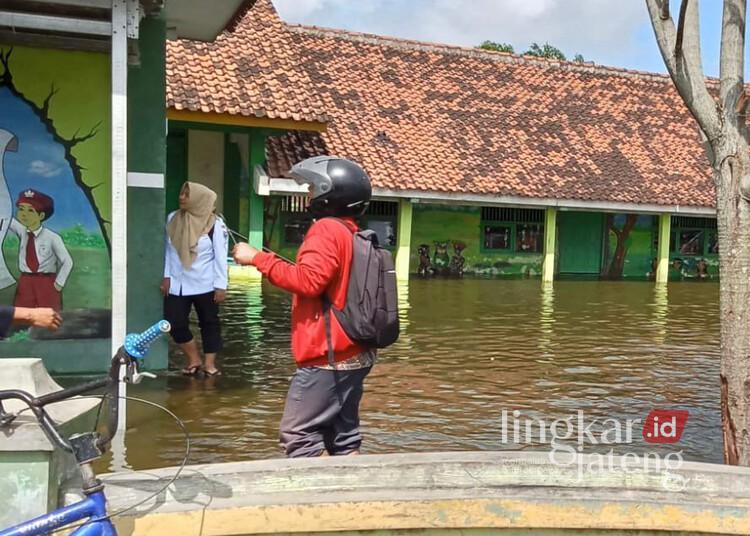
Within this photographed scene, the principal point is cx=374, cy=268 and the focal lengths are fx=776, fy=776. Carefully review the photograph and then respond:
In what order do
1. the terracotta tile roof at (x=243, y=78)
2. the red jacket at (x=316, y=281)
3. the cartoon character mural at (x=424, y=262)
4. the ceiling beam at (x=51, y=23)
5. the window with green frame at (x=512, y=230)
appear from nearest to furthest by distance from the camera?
1. the red jacket at (x=316, y=281)
2. the ceiling beam at (x=51, y=23)
3. the terracotta tile roof at (x=243, y=78)
4. the cartoon character mural at (x=424, y=262)
5. the window with green frame at (x=512, y=230)

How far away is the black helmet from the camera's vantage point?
11.4 feet

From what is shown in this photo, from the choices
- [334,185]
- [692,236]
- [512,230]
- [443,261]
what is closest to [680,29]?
[334,185]

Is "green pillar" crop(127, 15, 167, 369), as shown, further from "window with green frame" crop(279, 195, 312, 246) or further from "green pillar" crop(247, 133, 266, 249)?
"window with green frame" crop(279, 195, 312, 246)

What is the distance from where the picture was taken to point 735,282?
4016 millimetres

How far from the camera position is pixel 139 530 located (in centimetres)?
249

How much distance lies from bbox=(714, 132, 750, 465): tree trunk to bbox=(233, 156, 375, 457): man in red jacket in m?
1.92

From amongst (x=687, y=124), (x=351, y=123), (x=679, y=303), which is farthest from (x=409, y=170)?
(x=687, y=124)

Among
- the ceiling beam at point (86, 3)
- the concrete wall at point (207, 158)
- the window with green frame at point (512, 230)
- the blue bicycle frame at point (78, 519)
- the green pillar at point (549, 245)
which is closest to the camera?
the blue bicycle frame at point (78, 519)

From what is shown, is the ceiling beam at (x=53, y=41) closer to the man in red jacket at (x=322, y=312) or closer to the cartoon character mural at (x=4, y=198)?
the cartoon character mural at (x=4, y=198)

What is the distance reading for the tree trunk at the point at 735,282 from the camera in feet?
13.1

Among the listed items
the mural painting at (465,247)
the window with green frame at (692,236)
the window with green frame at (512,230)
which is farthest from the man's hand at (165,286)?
the window with green frame at (692,236)

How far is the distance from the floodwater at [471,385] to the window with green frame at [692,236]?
35.3ft

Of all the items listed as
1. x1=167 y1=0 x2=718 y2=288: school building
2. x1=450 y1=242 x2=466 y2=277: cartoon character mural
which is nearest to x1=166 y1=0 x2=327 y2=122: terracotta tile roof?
x1=167 y1=0 x2=718 y2=288: school building

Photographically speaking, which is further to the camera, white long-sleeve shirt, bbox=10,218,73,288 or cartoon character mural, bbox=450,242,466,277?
cartoon character mural, bbox=450,242,466,277
